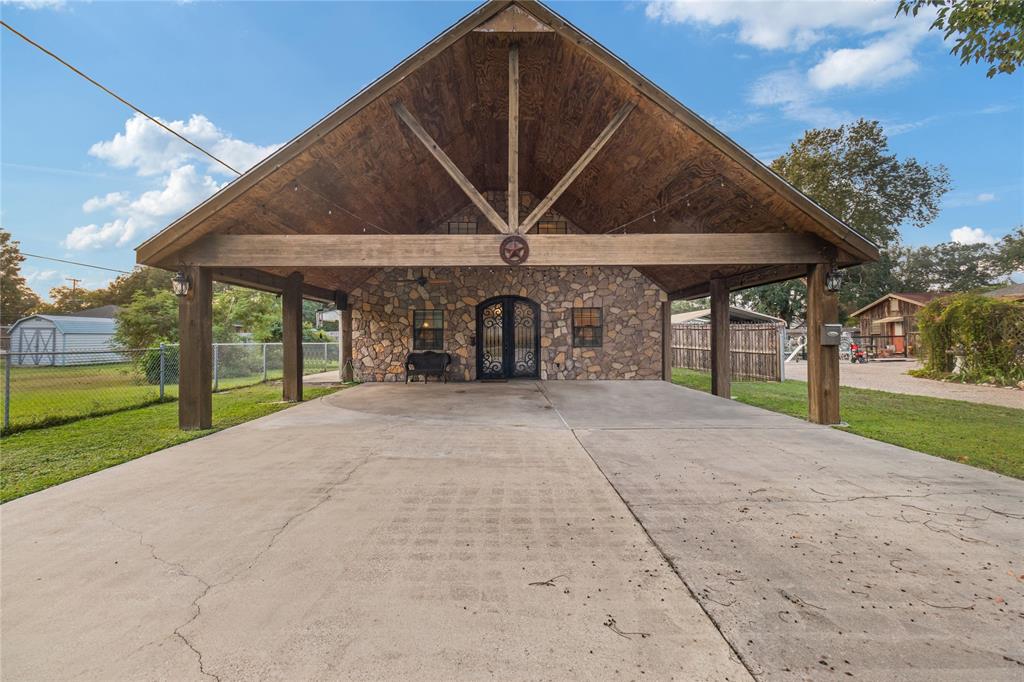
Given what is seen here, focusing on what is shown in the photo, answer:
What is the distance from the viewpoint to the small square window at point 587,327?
38.9 feet

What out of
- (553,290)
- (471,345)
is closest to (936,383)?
(553,290)

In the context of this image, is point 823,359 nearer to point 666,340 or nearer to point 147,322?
point 666,340

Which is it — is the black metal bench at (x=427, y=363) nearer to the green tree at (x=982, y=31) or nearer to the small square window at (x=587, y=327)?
the small square window at (x=587, y=327)

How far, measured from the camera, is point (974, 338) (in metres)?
11.6

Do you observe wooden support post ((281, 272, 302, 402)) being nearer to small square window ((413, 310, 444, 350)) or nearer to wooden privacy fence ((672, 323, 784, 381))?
small square window ((413, 310, 444, 350))

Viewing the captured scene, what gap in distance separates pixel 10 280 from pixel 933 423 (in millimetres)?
50359

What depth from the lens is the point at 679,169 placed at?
20.6 feet

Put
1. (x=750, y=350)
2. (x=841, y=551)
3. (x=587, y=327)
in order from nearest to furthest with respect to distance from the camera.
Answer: (x=841, y=551) < (x=587, y=327) < (x=750, y=350)

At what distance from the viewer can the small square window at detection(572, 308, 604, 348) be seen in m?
11.9

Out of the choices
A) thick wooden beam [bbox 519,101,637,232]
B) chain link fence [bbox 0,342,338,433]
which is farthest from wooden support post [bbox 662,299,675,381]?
chain link fence [bbox 0,342,338,433]

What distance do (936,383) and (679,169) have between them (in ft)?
37.5

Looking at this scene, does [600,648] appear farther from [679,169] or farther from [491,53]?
[491,53]

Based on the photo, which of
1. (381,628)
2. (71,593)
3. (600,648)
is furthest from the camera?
(71,593)

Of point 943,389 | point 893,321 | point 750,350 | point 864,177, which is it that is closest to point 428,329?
point 750,350
